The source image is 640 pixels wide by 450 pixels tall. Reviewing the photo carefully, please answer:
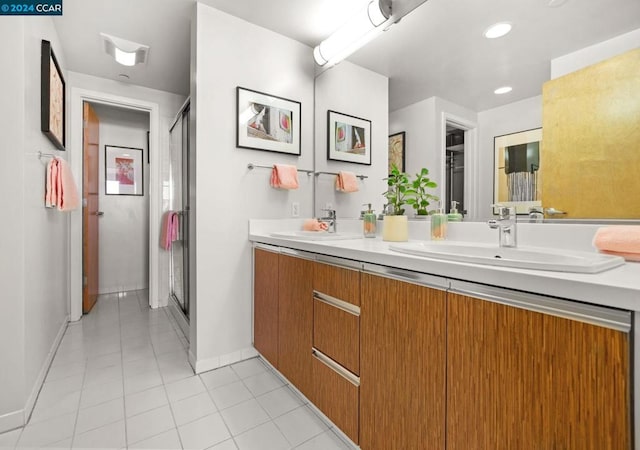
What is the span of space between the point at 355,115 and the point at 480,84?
877 millimetres

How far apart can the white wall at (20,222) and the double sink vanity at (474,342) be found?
4.28 feet

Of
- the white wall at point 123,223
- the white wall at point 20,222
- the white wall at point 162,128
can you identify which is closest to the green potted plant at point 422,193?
the white wall at point 20,222

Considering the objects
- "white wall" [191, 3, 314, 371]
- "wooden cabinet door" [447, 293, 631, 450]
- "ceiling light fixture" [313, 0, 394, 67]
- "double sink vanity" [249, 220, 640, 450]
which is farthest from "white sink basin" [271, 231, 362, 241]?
"ceiling light fixture" [313, 0, 394, 67]

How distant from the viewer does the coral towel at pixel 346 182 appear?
6.97 ft

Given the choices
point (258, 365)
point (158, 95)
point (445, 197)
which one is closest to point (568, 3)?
point (445, 197)

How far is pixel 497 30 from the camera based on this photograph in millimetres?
1312

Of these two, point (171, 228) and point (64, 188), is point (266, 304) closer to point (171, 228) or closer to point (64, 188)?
point (64, 188)

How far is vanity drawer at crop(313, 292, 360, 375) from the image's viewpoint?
3.85 feet

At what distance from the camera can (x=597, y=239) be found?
3.03 feet

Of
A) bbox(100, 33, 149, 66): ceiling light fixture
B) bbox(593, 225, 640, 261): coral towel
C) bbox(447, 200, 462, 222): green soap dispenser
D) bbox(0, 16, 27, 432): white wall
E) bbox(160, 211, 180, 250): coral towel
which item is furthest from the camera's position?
bbox(160, 211, 180, 250): coral towel

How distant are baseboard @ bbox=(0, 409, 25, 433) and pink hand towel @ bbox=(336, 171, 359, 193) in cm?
207

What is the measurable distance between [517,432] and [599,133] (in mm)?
961

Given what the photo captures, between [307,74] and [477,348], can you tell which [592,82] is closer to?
[477,348]

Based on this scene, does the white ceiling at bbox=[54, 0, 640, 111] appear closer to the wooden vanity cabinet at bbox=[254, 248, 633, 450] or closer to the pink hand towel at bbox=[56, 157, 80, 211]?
the wooden vanity cabinet at bbox=[254, 248, 633, 450]
